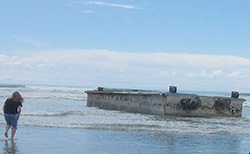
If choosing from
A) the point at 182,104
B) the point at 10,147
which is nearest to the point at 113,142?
the point at 10,147

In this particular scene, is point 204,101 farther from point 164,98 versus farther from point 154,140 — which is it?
point 154,140

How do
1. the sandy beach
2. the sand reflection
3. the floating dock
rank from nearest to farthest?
the sand reflection, the sandy beach, the floating dock

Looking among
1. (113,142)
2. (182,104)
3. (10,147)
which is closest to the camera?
(10,147)

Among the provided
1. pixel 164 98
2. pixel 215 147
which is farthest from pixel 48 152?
pixel 164 98

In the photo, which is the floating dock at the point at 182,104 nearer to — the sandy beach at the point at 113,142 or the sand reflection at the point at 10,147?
the sandy beach at the point at 113,142

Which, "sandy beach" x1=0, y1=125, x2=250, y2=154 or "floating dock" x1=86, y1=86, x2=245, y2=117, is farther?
"floating dock" x1=86, y1=86, x2=245, y2=117

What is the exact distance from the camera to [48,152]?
365 inches

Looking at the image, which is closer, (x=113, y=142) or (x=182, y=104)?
(x=113, y=142)

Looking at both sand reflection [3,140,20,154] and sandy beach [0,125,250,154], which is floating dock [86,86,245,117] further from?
sand reflection [3,140,20,154]

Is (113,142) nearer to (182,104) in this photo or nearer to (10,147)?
(10,147)

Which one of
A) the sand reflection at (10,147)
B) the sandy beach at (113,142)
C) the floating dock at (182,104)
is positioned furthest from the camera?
the floating dock at (182,104)

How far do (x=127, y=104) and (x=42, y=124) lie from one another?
946 cm

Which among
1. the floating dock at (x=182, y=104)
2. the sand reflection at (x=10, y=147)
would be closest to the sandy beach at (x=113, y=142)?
the sand reflection at (x=10, y=147)

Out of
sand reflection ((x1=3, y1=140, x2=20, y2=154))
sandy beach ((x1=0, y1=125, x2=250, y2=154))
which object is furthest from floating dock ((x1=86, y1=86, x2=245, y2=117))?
sand reflection ((x1=3, y1=140, x2=20, y2=154))
